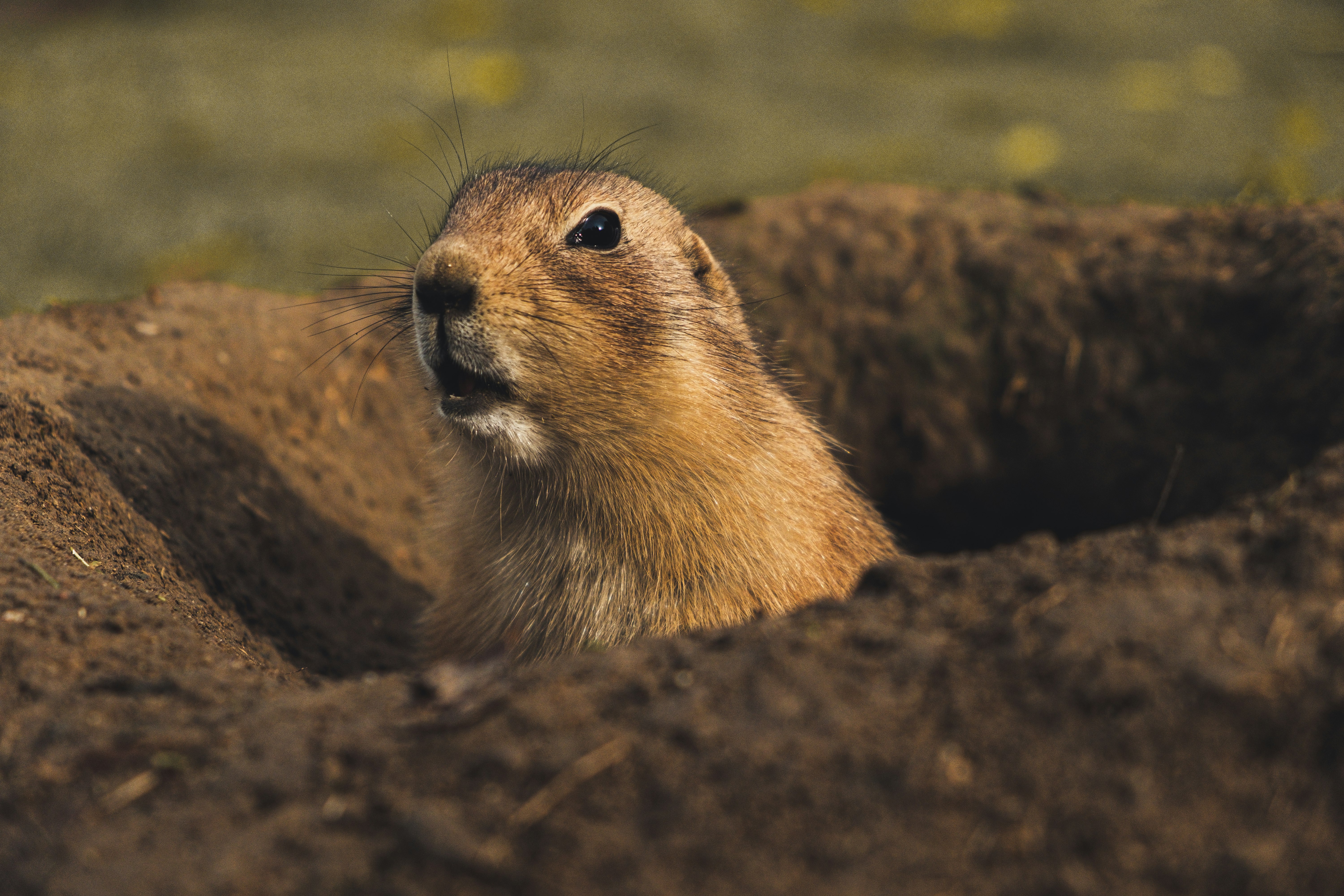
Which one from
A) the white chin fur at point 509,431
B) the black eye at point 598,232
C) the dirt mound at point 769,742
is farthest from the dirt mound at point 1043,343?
the dirt mound at point 769,742

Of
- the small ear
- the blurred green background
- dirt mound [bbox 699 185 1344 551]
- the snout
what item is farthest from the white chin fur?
the blurred green background

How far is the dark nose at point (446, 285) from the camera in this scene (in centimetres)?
368

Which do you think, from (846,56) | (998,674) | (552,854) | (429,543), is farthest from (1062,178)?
(552,854)

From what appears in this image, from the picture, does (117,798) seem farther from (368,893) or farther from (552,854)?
(552,854)

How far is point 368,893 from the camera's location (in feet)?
6.93

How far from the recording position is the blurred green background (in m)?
9.55

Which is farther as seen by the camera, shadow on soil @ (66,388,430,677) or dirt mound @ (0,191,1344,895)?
shadow on soil @ (66,388,430,677)

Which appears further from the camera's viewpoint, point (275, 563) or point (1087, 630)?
point (275, 563)

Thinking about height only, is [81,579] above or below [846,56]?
below

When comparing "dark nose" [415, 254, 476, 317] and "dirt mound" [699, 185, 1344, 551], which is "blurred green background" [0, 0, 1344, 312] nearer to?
"dirt mound" [699, 185, 1344, 551]

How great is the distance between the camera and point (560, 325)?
379cm

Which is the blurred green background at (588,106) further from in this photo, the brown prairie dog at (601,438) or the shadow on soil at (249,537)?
the brown prairie dog at (601,438)

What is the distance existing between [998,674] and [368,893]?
1.48 meters

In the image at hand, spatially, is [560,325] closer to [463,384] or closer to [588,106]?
[463,384]
